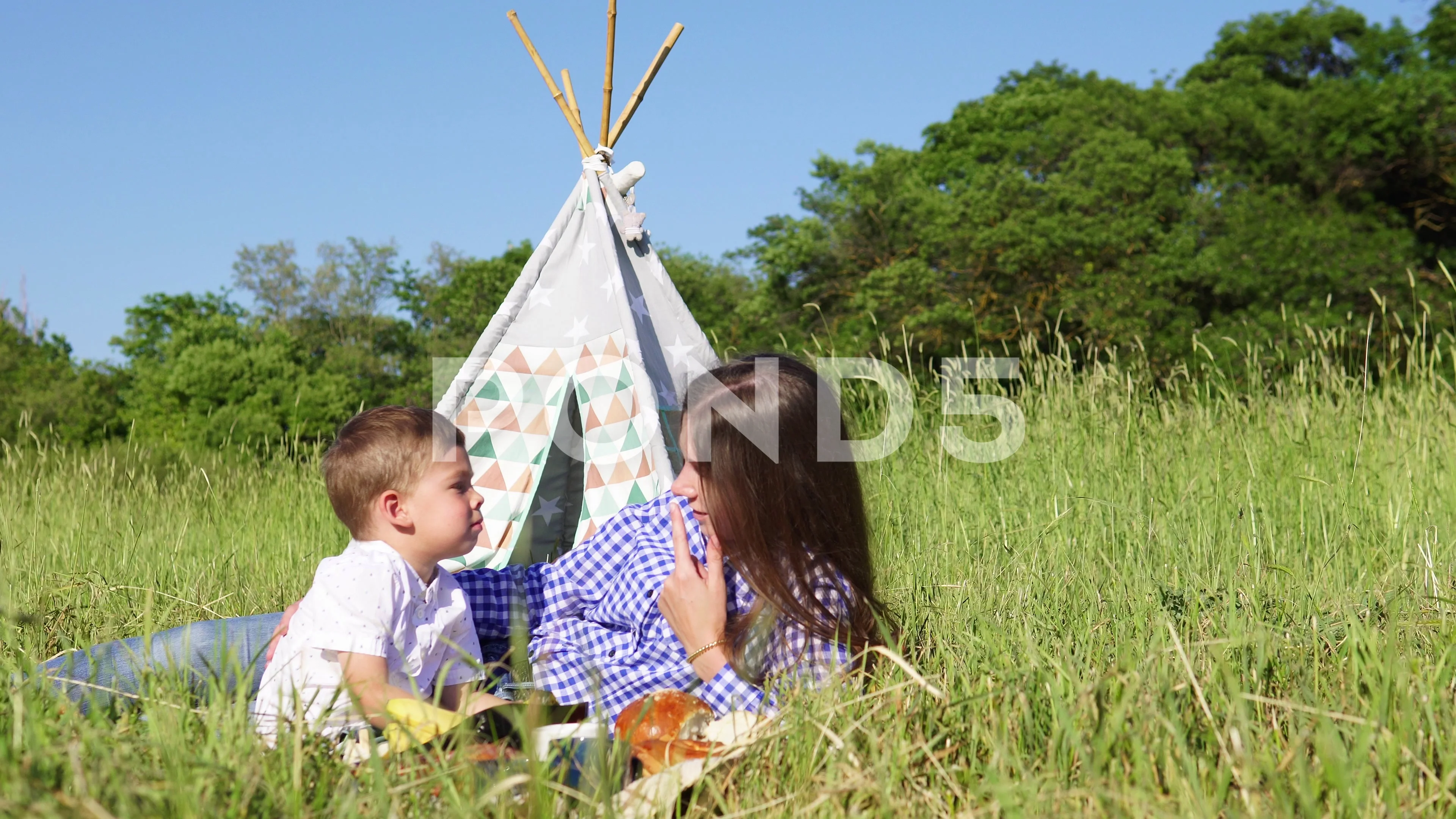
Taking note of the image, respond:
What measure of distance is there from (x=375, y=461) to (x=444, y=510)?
167mm

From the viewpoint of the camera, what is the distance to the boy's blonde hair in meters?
2.04

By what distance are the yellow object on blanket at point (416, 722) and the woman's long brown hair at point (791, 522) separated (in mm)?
596

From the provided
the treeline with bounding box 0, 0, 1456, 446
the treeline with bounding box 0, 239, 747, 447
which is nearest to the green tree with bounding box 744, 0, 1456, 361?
the treeline with bounding box 0, 0, 1456, 446

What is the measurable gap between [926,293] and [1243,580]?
1485 centimetres

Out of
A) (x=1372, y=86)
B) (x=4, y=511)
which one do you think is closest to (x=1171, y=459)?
(x=4, y=511)

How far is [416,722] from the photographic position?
5.32ft

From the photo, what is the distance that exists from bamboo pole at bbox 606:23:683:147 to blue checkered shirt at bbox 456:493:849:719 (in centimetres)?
160

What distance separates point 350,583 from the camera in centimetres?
187

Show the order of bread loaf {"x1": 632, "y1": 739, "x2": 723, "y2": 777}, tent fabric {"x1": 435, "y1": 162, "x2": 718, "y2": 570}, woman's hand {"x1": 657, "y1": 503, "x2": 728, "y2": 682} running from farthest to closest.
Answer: tent fabric {"x1": 435, "y1": 162, "x2": 718, "y2": 570} → woman's hand {"x1": 657, "y1": 503, "x2": 728, "y2": 682} → bread loaf {"x1": 632, "y1": 739, "x2": 723, "y2": 777}

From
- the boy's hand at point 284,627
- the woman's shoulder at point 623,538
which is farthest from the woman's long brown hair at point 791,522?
the boy's hand at point 284,627

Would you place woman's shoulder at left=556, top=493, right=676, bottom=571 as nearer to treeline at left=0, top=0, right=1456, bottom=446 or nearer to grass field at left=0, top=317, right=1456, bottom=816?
grass field at left=0, top=317, right=1456, bottom=816

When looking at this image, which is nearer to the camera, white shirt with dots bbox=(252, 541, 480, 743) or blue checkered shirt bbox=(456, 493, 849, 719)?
white shirt with dots bbox=(252, 541, 480, 743)

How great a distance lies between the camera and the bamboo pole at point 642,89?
3.61m

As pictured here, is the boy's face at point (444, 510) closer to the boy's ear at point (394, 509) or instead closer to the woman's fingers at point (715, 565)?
the boy's ear at point (394, 509)
